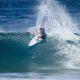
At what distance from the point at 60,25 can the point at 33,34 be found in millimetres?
221

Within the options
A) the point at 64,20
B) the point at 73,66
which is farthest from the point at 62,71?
the point at 64,20

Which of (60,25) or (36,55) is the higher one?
(60,25)

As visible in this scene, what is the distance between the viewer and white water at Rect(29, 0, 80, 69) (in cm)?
394

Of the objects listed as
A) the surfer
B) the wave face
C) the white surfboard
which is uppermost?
the surfer

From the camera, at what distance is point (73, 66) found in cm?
389

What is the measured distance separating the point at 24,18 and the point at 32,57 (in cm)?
31

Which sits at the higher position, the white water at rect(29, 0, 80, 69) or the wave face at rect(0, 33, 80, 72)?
the white water at rect(29, 0, 80, 69)

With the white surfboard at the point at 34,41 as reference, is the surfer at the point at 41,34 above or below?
above

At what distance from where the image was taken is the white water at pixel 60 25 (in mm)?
3936

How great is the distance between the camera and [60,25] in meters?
3.96

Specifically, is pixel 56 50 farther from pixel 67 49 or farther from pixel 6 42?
pixel 6 42

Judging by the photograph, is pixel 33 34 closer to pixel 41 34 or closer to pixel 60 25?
pixel 41 34

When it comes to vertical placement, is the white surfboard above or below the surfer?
below

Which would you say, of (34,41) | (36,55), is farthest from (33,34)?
(36,55)
